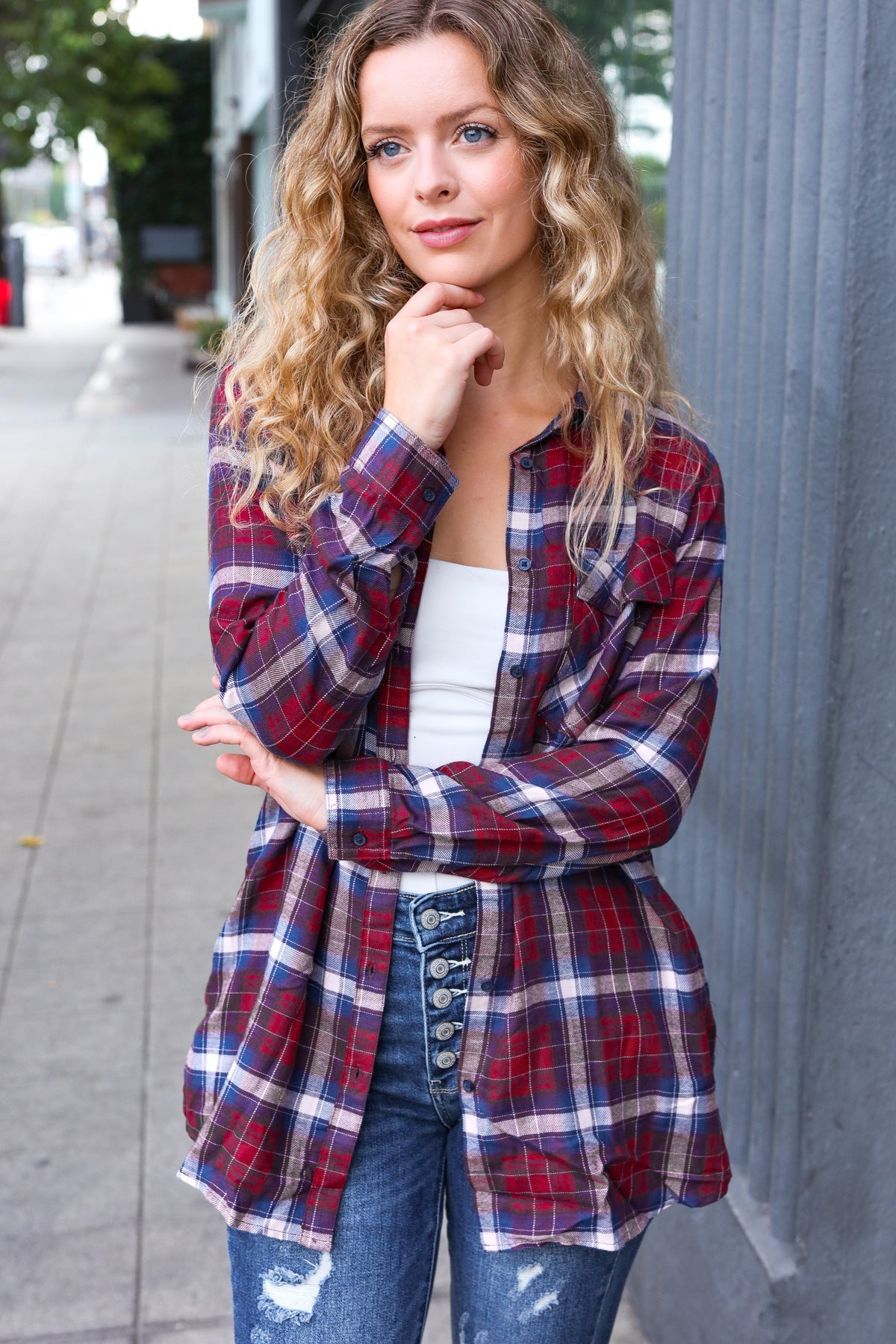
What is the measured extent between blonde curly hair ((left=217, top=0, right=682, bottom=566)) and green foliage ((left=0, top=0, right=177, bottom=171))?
23.9 metres

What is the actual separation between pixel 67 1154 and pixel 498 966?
2.25m

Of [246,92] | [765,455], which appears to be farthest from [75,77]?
[765,455]

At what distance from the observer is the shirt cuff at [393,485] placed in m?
1.60

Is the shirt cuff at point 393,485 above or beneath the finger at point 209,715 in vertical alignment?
above

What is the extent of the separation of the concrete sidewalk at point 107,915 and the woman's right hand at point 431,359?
28 centimetres

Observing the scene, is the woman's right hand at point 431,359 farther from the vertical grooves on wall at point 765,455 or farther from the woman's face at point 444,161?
the vertical grooves on wall at point 765,455

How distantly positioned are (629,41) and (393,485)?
281 cm

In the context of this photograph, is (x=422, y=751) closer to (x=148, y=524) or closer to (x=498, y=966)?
(x=498, y=966)

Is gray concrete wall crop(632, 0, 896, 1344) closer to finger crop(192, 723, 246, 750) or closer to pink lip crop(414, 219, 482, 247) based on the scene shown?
pink lip crop(414, 219, 482, 247)

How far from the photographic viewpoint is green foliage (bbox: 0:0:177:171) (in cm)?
2372

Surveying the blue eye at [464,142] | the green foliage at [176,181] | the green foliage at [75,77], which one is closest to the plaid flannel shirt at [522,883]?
the blue eye at [464,142]

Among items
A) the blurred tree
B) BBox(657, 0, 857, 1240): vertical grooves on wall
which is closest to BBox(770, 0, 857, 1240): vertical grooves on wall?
BBox(657, 0, 857, 1240): vertical grooves on wall

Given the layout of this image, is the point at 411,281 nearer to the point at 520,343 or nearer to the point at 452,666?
the point at 520,343

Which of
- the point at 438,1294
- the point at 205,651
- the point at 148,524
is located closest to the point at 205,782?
the point at 205,651
